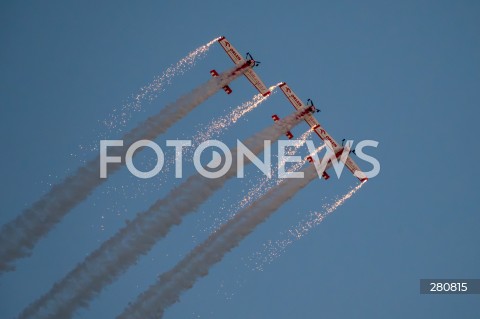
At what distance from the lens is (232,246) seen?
286 feet

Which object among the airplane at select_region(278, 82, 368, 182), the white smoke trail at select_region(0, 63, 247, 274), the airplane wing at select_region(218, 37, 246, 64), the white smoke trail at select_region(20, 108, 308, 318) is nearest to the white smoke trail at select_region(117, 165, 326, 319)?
the white smoke trail at select_region(20, 108, 308, 318)

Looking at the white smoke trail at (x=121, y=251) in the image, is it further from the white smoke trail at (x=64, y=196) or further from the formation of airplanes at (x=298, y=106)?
the formation of airplanes at (x=298, y=106)

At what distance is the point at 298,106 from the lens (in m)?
99.2

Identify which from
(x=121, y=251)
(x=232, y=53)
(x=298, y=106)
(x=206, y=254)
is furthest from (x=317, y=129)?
(x=121, y=251)

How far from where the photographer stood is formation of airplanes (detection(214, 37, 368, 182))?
97.4 meters

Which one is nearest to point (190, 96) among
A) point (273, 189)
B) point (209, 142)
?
point (209, 142)

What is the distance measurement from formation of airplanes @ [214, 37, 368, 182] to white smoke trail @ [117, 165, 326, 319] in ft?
19.2

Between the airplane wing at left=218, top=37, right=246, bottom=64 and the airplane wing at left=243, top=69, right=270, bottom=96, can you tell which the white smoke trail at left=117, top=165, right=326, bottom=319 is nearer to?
the airplane wing at left=243, top=69, right=270, bottom=96

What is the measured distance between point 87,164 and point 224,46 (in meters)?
17.8

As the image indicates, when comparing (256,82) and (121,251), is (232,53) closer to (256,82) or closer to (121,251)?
(256,82)

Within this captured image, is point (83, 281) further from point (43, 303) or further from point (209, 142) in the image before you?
point (209, 142)

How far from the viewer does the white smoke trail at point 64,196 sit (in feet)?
276

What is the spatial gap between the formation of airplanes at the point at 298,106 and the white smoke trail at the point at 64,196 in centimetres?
491

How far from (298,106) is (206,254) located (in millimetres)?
18727
